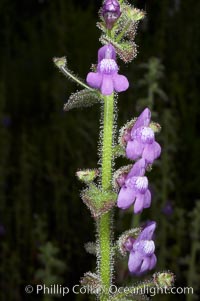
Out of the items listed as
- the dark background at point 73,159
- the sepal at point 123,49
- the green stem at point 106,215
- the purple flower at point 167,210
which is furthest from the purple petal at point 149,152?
the purple flower at point 167,210

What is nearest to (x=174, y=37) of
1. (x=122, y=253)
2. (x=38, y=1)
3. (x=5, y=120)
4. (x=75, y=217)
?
(x=5, y=120)

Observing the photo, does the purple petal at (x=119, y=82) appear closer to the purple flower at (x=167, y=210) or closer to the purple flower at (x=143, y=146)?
the purple flower at (x=143, y=146)

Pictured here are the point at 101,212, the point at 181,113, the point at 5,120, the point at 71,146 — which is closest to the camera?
the point at 101,212

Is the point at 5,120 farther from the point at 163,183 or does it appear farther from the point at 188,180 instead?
the point at 163,183

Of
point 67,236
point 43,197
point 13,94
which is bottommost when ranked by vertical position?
point 67,236

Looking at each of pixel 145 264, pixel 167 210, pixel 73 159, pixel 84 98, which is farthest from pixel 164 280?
pixel 73 159

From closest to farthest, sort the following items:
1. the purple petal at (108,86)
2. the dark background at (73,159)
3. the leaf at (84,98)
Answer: the purple petal at (108,86) → the leaf at (84,98) → the dark background at (73,159)
